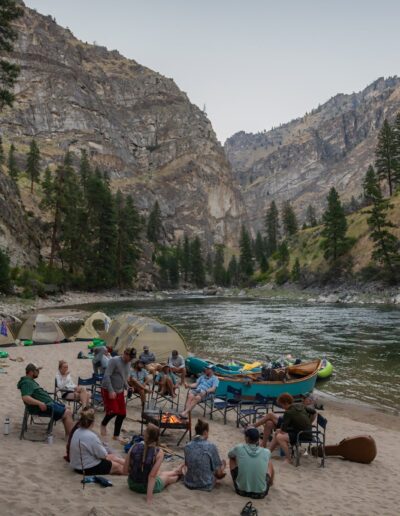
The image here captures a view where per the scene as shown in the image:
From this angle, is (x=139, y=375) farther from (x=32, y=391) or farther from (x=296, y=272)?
(x=296, y=272)

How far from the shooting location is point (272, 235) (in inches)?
5399

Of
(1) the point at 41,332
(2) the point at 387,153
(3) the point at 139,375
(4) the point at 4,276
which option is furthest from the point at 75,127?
(3) the point at 139,375

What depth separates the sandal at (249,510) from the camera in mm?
6488

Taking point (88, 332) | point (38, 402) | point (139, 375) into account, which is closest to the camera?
point (38, 402)

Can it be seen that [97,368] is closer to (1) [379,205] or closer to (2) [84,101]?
(1) [379,205]

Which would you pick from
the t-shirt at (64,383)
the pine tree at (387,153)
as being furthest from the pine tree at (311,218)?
the t-shirt at (64,383)

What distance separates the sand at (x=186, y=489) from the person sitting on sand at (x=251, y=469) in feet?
0.51

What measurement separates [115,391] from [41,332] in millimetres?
19150

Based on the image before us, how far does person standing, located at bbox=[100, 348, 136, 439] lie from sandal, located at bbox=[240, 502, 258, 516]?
3989 mm

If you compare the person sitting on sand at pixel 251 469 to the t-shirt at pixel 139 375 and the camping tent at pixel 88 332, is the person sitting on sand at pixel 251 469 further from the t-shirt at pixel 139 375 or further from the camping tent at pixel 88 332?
the camping tent at pixel 88 332

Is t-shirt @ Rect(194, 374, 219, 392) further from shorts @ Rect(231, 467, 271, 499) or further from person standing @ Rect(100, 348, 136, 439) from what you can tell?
shorts @ Rect(231, 467, 271, 499)

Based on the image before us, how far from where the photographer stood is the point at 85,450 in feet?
24.4

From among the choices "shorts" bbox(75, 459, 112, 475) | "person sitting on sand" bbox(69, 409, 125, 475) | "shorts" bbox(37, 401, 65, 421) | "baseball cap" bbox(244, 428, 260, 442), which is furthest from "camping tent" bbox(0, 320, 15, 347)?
"baseball cap" bbox(244, 428, 260, 442)

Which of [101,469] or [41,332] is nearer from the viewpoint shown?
[101,469]
